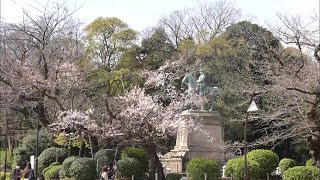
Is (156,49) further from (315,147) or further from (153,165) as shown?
(315,147)

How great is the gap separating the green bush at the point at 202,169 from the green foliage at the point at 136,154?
310 centimetres

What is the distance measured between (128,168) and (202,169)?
362 cm

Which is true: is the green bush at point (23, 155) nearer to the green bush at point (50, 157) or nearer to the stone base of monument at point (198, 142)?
the green bush at point (50, 157)

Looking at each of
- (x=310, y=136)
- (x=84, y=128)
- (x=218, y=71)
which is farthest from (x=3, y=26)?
(x=310, y=136)

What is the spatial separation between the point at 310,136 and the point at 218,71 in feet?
61.1

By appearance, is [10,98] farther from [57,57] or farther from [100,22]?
[100,22]

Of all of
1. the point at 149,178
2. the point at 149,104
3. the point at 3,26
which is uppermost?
the point at 3,26

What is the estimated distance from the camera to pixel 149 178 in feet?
77.5

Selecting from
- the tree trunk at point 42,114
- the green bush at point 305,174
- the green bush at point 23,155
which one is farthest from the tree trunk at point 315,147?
the green bush at point 23,155

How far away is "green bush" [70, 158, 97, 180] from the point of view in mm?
23781

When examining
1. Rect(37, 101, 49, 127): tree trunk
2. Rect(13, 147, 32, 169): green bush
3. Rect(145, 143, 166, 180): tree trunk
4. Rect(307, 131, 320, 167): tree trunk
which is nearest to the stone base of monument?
Rect(145, 143, 166, 180): tree trunk

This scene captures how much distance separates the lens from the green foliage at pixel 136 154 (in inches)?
979

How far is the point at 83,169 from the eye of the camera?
78.2ft

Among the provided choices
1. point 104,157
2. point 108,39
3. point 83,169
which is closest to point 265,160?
point 104,157
